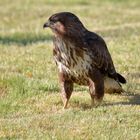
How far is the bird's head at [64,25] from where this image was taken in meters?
10.1

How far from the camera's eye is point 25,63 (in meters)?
14.8

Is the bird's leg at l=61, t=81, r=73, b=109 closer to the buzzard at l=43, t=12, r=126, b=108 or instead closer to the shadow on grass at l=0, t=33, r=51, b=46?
the buzzard at l=43, t=12, r=126, b=108

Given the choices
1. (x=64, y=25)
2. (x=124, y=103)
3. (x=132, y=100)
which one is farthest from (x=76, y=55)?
(x=132, y=100)

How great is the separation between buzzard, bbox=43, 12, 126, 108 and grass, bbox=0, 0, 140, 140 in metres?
0.36

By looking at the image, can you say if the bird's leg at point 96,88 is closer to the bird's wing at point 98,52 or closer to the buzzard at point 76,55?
the buzzard at point 76,55

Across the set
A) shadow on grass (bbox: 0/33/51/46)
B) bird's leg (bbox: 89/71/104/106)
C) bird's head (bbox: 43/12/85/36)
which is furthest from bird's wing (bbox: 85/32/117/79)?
shadow on grass (bbox: 0/33/51/46)

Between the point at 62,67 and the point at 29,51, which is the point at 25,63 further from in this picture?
the point at 62,67

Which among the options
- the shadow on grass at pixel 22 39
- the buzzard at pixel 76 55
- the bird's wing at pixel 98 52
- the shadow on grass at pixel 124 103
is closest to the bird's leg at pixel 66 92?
the buzzard at pixel 76 55

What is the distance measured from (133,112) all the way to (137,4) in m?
24.2

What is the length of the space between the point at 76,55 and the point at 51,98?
1.38 m

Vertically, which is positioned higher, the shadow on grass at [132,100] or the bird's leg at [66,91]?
the bird's leg at [66,91]

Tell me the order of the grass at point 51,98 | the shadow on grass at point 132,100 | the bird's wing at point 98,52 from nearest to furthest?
the grass at point 51,98
the bird's wing at point 98,52
the shadow on grass at point 132,100

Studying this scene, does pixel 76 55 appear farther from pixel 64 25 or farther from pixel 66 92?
pixel 66 92

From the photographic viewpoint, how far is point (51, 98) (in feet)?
36.8
